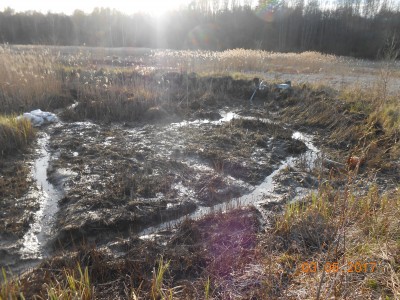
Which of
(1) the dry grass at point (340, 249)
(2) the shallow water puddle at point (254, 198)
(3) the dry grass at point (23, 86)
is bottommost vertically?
(2) the shallow water puddle at point (254, 198)

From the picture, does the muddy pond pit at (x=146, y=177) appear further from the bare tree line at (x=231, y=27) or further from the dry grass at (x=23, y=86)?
the bare tree line at (x=231, y=27)

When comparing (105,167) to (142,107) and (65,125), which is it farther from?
(142,107)

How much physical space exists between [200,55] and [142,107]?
6.66 metres

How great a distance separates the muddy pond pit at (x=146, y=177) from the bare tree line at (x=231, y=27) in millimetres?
27401

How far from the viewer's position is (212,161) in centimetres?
511

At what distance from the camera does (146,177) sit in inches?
173

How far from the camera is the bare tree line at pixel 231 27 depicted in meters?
32.5

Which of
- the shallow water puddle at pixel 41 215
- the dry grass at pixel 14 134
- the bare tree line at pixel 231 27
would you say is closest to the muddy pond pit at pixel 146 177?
the shallow water puddle at pixel 41 215

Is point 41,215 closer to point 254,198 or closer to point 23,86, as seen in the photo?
point 254,198

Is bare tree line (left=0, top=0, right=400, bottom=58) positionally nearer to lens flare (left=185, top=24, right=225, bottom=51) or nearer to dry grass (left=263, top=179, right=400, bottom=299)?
lens flare (left=185, top=24, right=225, bottom=51)

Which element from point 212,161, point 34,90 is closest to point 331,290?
point 212,161

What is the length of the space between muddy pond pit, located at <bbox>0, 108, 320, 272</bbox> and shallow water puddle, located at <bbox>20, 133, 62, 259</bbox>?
1cm

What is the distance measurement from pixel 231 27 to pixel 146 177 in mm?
35816

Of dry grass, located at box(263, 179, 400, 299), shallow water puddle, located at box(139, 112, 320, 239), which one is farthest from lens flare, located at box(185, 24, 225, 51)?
dry grass, located at box(263, 179, 400, 299)
